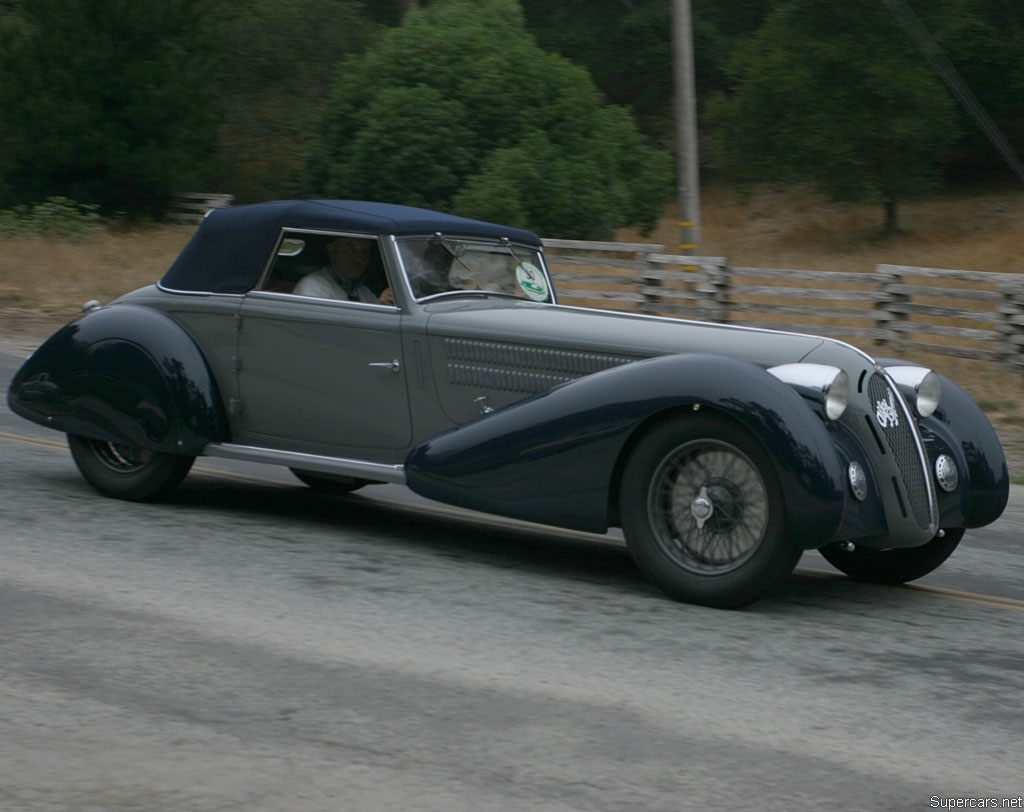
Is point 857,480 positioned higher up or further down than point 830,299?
higher up

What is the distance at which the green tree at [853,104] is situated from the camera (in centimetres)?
3756

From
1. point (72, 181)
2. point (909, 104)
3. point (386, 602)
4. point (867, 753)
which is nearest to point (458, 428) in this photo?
point (386, 602)

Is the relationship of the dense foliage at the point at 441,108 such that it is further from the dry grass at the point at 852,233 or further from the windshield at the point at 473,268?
the windshield at the point at 473,268

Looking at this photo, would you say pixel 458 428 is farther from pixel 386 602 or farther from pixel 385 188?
pixel 385 188

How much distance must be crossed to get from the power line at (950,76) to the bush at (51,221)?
71.1 ft

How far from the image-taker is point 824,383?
5930mm

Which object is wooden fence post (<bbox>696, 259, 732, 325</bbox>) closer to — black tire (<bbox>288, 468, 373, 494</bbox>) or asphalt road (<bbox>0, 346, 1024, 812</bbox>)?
black tire (<bbox>288, 468, 373, 494</bbox>)

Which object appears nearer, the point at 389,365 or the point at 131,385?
the point at 389,365

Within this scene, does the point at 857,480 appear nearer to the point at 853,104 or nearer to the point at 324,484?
the point at 324,484

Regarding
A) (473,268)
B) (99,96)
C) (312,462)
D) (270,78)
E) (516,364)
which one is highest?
(270,78)

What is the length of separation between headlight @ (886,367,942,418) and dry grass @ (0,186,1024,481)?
497cm

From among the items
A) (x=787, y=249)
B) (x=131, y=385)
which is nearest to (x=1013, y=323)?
(x=131, y=385)

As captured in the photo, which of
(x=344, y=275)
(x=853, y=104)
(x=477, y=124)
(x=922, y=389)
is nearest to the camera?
(x=922, y=389)

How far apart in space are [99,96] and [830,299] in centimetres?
2088
